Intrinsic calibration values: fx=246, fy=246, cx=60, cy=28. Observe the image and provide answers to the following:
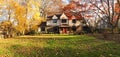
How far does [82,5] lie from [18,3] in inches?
525

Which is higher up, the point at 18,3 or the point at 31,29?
the point at 18,3

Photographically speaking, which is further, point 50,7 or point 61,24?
point 50,7

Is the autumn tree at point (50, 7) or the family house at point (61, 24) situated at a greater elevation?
the autumn tree at point (50, 7)

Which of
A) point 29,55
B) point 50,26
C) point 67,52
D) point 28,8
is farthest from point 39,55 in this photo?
point 50,26

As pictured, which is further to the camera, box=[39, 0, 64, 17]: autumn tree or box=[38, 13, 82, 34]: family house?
box=[39, 0, 64, 17]: autumn tree

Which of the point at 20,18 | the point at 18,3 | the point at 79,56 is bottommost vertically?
the point at 79,56

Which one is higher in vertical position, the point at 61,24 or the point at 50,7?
the point at 50,7

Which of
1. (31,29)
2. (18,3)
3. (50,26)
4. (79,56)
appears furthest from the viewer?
(50,26)

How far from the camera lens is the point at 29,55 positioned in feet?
54.4

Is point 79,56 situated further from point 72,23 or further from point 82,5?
point 72,23

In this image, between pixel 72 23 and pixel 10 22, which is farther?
pixel 72 23

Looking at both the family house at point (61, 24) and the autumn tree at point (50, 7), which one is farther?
the autumn tree at point (50, 7)

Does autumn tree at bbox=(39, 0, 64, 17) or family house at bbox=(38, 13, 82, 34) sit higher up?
autumn tree at bbox=(39, 0, 64, 17)

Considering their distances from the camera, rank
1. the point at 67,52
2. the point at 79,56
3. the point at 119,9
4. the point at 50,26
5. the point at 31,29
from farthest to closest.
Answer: the point at 50,26 → the point at 31,29 → the point at 119,9 → the point at 67,52 → the point at 79,56
